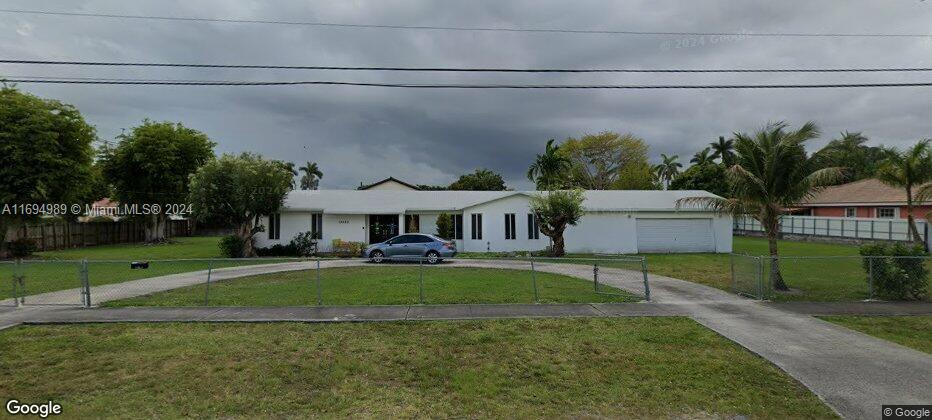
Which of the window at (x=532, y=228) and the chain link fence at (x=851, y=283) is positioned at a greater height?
the window at (x=532, y=228)

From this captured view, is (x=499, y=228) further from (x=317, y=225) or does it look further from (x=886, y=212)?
(x=886, y=212)

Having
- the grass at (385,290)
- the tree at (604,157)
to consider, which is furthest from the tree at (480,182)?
the grass at (385,290)

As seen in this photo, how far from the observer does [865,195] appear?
36.9 m

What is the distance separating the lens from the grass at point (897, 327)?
8.70 metres

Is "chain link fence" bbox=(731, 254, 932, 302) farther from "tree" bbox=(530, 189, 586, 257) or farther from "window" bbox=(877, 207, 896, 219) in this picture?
"window" bbox=(877, 207, 896, 219)

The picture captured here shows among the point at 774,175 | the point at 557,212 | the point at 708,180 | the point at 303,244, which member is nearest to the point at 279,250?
the point at 303,244

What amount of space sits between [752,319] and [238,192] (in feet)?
79.1

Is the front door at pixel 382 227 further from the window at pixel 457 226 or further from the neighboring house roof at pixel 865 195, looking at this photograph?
the neighboring house roof at pixel 865 195

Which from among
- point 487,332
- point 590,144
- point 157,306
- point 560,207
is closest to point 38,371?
point 157,306

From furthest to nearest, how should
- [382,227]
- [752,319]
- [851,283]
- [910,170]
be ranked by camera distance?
[382,227] < [910,170] < [851,283] < [752,319]

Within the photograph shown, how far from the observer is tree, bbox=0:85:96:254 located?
24.2 meters

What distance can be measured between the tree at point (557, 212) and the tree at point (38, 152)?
25.5m

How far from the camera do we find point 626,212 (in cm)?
2911

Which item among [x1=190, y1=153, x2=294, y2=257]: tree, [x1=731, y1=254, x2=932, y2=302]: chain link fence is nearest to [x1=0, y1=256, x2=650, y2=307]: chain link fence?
→ [x1=731, y1=254, x2=932, y2=302]: chain link fence
